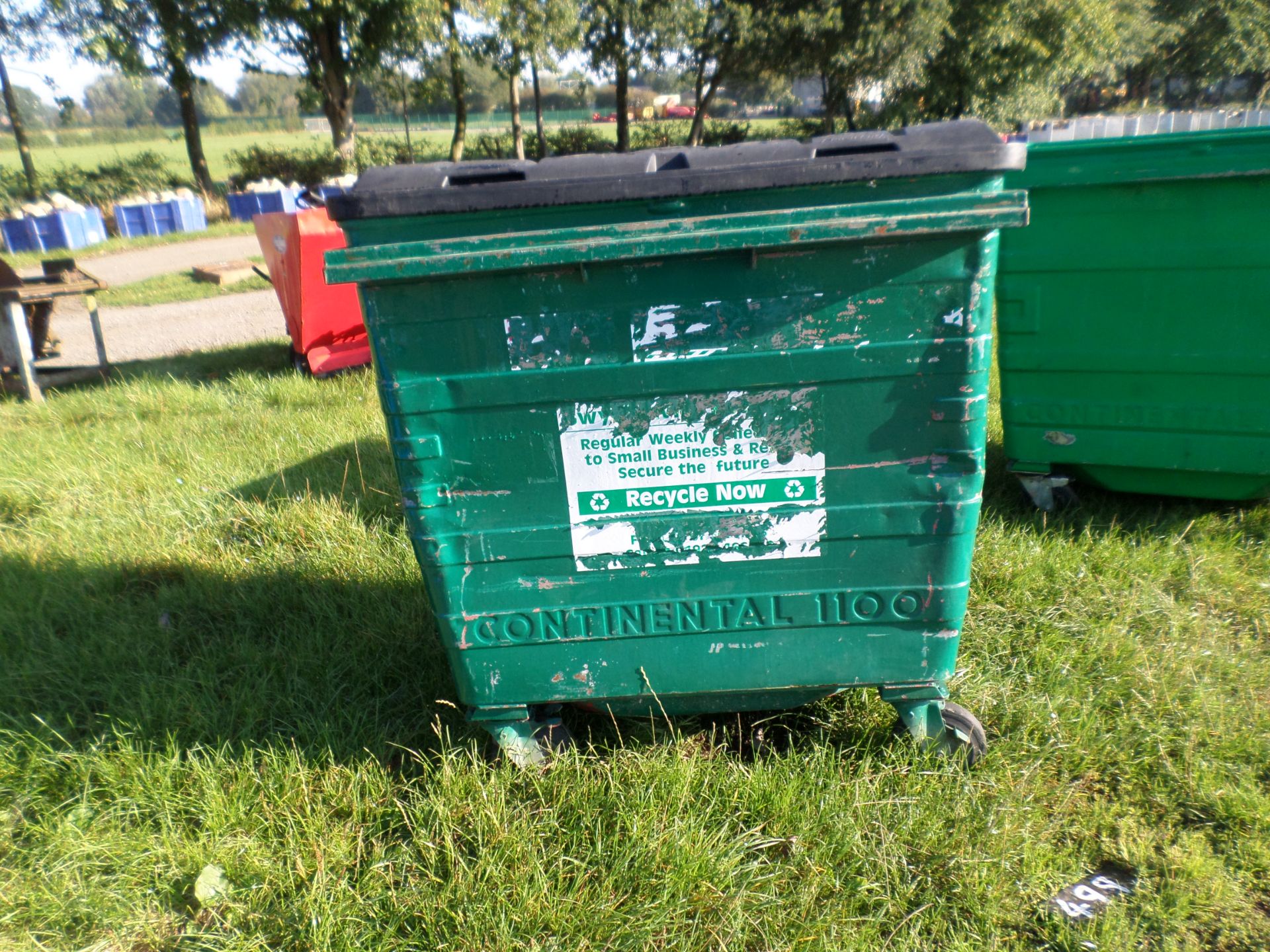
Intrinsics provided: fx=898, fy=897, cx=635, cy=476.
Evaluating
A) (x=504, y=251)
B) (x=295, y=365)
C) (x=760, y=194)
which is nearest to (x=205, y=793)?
(x=504, y=251)

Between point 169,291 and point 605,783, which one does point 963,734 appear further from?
point 169,291

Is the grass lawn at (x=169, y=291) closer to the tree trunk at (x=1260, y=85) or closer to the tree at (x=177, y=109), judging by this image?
the tree trunk at (x=1260, y=85)

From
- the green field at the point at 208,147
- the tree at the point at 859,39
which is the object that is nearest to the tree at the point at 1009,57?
the tree at the point at 859,39

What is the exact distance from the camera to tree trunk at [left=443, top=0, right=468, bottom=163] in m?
23.2

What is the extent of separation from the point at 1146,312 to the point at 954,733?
6.67 feet

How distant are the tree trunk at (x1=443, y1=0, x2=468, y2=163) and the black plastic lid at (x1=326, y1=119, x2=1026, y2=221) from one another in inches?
882

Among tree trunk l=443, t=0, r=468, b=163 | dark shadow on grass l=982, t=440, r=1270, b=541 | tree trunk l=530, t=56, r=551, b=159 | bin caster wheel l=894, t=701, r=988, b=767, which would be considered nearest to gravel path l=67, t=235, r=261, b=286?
tree trunk l=443, t=0, r=468, b=163

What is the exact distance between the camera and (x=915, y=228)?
1.86 metres

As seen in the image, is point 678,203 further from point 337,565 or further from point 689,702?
point 337,565

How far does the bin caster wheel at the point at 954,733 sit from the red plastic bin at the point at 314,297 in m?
5.26

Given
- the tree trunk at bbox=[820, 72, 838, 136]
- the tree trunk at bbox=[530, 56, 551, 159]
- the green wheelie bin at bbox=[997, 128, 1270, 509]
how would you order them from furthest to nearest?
the tree trunk at bbox=[820, 72, 838, 136], the tree trunk at bbox=[530, 56, 551, 159], the green wheelie bin at bbox=[997, 128, 1270, 509]

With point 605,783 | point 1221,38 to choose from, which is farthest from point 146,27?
point 1221,38

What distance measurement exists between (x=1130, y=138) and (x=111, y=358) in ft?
29.4

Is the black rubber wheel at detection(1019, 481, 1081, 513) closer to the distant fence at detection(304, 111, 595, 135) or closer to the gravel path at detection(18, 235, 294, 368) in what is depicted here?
the gravel path at detection(18, 235, 294, 368)
